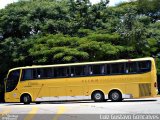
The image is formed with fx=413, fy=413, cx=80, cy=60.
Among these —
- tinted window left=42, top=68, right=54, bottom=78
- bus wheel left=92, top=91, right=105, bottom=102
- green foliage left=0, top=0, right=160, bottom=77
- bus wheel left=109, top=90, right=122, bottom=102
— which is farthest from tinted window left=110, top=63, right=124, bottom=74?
green foliage left=0, top=0, right=160, bottom=77

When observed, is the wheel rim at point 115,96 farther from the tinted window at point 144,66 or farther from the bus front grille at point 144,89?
the tinted window at point 144,66

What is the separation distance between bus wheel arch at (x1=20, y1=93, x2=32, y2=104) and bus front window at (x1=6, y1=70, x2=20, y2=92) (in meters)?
0.88

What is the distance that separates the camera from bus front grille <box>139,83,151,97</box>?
959 inches

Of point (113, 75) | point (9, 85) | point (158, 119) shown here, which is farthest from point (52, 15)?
point (158, 119)

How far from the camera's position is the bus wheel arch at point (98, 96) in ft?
84.0

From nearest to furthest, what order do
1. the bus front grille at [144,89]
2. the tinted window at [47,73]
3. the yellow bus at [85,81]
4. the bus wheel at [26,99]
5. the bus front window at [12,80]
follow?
1. the bus front grille at [144,89]
2. the yellow bus at [85,81]
3. the tinted window at [47,73]
4. the bus wheel at [26,99]
5. the bus front window at [12,80]

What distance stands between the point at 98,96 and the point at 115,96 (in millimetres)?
1150

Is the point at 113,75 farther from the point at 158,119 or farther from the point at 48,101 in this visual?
the point at 158,119

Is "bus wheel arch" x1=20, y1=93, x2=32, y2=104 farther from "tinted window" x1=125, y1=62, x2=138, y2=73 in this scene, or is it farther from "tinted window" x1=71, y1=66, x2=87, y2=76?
"tinted window" x1=125, y1=62, x2=138, y2=73

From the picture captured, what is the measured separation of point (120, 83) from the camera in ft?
82.6

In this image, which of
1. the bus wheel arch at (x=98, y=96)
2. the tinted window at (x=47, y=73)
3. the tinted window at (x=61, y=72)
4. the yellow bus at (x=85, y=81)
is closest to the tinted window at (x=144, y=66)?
the yellow bus at (x=85, y=81)

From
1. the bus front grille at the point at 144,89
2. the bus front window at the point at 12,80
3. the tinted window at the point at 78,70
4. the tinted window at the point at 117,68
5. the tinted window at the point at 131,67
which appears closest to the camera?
the bus front grille at the point at 144,89

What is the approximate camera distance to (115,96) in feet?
83.1

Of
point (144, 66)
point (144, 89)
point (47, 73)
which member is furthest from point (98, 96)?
point (47, 73)
